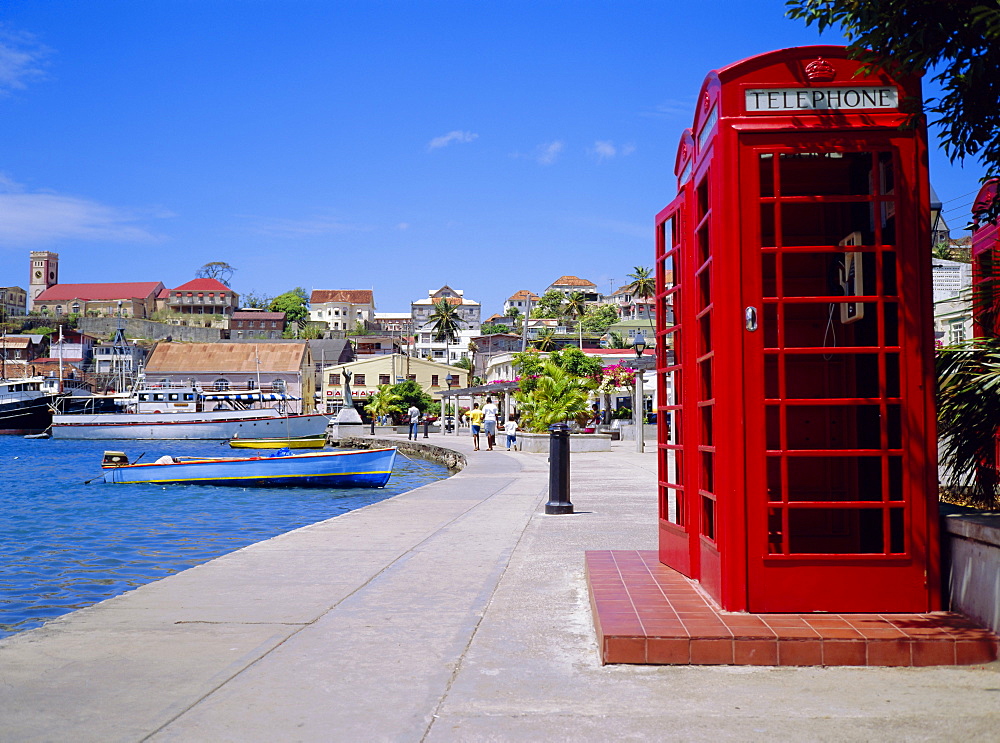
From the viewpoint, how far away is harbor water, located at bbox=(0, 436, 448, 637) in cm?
1041

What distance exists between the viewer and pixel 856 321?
5965mm

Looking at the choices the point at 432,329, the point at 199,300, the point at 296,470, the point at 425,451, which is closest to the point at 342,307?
the point at 199,300

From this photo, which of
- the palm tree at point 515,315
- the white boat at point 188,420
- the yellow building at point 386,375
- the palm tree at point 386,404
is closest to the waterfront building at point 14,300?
the palm tree at point 515,315

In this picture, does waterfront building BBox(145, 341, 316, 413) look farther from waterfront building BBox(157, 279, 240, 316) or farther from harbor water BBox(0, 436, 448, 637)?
waterfront building BBox(157, 279, 240, 316)

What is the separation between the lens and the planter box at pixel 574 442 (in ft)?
103

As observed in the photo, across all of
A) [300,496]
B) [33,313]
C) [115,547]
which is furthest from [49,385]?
[115,547]

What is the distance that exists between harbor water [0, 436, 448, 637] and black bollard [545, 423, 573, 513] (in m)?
4.82

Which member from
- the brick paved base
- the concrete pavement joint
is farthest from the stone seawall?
the brick paved base

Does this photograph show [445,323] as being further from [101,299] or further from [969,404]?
[969,404]

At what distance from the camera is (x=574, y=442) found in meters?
31.1

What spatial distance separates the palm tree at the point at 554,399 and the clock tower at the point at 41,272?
17176cm

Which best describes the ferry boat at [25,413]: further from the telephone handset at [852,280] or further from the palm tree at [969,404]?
the palm tree at [969,404]

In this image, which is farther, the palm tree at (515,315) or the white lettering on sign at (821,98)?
the palm tree at (515,315)

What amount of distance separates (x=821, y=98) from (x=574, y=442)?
26.1 metres
